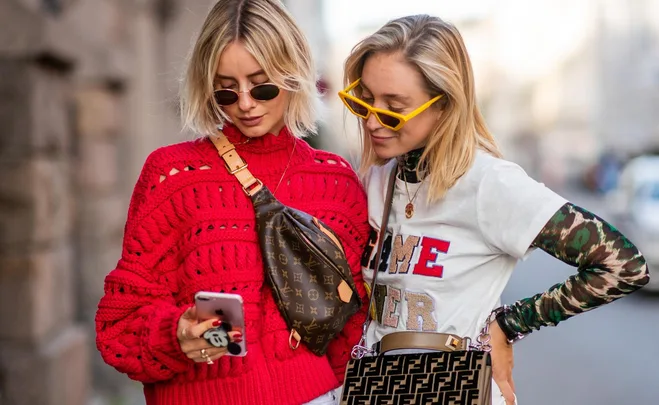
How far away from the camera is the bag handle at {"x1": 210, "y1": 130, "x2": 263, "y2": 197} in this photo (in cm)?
246

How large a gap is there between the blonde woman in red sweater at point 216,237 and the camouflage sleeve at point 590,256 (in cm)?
69

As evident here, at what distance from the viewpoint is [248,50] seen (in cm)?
243

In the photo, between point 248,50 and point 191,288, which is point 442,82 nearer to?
point 248,50

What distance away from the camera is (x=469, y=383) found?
2.22 metres

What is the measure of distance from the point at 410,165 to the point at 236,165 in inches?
20.5

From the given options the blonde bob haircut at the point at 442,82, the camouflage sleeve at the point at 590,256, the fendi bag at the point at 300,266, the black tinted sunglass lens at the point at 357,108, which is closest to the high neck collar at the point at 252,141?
the fendi bag at the point at 300,266

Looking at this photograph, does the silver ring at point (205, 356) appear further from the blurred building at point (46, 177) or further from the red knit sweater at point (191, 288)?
the blurred building at point (46, 177)

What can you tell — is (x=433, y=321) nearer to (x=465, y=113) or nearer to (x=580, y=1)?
(x=465, y=113)

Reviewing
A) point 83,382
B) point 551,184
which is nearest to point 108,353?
point 83,382

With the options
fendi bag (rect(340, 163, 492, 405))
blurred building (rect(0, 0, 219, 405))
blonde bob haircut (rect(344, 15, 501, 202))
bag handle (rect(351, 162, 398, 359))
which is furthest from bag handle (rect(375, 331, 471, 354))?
blurred building (rect(0, 0, 219, 405))

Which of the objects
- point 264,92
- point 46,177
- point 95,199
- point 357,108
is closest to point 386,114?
point 357,108

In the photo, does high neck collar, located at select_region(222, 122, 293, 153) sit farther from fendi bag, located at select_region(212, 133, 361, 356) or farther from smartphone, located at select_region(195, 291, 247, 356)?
smartphone, located at select_region(195, 291, 247, 356)

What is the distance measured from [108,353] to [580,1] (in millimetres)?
61367

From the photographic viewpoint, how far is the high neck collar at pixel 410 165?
2.58 metres
